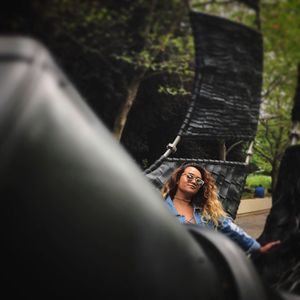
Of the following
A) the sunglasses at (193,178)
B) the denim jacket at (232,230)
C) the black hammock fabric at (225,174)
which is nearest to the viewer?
the denim jacket at (232,230)

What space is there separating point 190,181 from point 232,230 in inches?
13.4

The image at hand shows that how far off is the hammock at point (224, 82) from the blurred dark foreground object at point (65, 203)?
57cm

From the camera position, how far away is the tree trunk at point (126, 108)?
128cm

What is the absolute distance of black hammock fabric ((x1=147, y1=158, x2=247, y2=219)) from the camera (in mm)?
1969

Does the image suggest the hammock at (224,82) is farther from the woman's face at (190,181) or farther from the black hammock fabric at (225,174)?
the woman's face at (190,181)

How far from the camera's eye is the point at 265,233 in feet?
5.78

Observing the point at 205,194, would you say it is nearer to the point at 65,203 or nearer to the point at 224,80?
the point at 224,80

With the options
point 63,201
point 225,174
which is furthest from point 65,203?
point 225,174

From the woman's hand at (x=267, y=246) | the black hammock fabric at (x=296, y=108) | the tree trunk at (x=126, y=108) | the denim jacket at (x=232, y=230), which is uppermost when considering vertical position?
the black hammock fabric at (x=296, y=108)

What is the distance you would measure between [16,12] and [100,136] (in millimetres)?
317

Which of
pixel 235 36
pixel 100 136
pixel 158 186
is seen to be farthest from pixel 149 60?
pixel 158 186

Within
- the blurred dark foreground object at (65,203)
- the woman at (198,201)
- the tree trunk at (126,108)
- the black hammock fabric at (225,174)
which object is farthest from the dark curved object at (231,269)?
the black hammock fabric at (225,174)

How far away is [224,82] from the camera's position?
146 cm

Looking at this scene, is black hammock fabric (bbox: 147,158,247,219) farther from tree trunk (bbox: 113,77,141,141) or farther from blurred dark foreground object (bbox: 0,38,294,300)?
blurred dark foreground object (bbox: 0,38,294,300)
